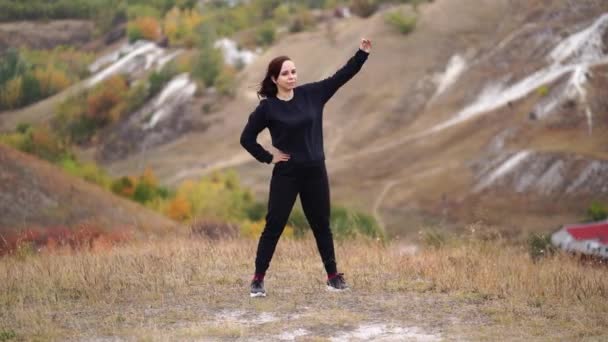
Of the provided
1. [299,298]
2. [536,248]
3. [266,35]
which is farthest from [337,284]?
[266,35]

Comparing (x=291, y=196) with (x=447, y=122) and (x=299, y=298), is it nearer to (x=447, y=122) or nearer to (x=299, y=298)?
(x=299, y=298)

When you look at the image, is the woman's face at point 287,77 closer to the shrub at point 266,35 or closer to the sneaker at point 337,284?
the sneaker at point 337,284

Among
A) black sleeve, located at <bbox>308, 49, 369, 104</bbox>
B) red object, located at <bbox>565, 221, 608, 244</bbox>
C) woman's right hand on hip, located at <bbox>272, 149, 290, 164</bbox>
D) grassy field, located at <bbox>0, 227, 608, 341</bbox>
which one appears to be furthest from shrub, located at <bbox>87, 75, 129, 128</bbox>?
woman's right hand on hip, located at <bbox>272, 149, 290, 164</bbox>

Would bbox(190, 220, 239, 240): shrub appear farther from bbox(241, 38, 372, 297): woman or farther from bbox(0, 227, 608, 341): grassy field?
bbox(241, 38, 372, 297): woman

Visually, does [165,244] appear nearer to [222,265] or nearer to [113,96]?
[222,265]

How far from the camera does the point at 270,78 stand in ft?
29.6

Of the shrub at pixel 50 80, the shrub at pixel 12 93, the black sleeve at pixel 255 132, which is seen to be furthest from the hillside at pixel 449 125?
the black sleeve at pixel 255 132

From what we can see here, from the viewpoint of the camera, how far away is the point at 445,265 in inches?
414

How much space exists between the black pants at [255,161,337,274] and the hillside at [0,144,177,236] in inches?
891

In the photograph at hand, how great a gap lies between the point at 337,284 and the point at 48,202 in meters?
26.4

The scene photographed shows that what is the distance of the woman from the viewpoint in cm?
890

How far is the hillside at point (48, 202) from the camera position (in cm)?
3288

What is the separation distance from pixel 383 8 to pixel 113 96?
32738 mm

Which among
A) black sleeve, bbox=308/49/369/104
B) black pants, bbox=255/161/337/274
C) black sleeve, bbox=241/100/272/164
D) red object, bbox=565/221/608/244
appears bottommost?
red object, bbox=565/221/608/244
